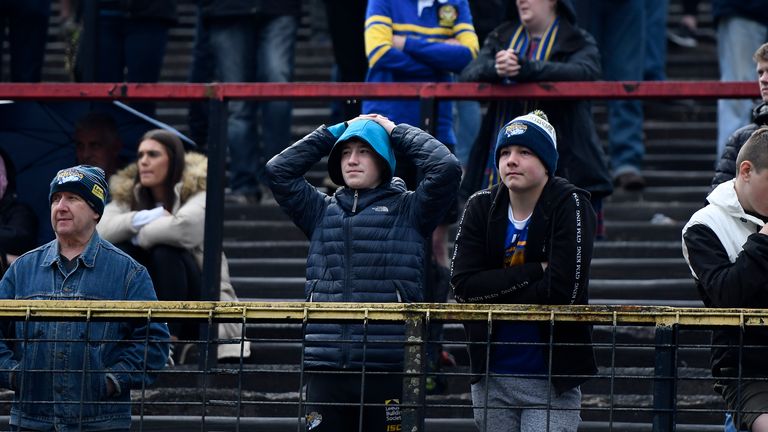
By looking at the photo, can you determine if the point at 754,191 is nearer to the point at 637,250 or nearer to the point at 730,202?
the point at 730,202

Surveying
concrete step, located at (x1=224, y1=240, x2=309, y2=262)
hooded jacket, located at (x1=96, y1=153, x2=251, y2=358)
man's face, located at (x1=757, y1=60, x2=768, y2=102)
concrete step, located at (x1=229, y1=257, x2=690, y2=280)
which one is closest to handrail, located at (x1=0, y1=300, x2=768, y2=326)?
man's face, located at (x1=757, y1=60, x2=768, y2=102)

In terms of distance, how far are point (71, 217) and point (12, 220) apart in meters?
2.01

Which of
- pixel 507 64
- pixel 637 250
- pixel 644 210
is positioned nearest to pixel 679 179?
pixel 644 210

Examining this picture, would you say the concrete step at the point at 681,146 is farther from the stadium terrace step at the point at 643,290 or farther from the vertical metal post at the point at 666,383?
the vertical metal post at the point at 666,383

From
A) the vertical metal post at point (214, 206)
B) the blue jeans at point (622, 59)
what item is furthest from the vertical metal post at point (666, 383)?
the blue jeans at point (622, 59)

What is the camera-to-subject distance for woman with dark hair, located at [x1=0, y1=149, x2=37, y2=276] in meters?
8.27

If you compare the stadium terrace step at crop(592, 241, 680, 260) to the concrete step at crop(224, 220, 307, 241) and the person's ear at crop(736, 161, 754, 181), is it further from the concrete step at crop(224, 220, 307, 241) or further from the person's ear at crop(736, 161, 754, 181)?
the person's ear at crop(736, 161, 754, 181)

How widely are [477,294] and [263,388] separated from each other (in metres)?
2.23

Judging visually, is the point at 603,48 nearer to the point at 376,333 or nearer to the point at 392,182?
the point at 392,182

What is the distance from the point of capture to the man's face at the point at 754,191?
19.5ft

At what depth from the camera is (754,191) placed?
5.95 meters

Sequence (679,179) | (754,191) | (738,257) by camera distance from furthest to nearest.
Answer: (679,179)
(754,191)
(738,257)

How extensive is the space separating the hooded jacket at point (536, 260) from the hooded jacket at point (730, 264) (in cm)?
43

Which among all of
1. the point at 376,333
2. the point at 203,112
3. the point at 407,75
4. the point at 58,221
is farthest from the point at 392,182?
the point at 203,112
